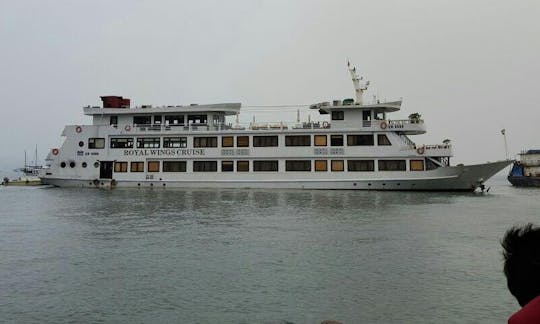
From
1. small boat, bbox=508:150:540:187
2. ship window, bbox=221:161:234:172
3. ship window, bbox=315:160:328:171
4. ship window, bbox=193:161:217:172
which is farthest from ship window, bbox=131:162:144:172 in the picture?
small boat, bbox=508:150:540:187

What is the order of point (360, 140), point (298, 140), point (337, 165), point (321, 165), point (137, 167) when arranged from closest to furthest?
point (360, 140)
point (337, 165)
point (321, 165)
point (298, 140)
point (137, 167)

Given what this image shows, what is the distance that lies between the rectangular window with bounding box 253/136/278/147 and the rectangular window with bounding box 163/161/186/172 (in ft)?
21.0

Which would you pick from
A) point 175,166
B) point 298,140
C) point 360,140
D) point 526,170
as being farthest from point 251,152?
point 526,170

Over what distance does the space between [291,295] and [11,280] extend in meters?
5.73

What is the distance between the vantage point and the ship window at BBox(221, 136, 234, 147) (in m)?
37.8

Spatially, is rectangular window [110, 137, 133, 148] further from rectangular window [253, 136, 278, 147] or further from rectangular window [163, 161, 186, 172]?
rectangular window [253, 136, 278, 147]

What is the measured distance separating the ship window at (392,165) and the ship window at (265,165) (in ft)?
27.5

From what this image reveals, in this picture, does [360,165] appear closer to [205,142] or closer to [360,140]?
[360,140]

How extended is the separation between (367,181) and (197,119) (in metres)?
15.3

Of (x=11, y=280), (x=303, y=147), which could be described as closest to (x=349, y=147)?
(x=303, y=147)

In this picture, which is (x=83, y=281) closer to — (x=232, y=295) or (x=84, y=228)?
(x=232, y=295)

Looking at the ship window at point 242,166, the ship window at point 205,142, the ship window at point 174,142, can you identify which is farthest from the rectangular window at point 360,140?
the ship window at point 174,142

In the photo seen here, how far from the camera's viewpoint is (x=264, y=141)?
37.3m

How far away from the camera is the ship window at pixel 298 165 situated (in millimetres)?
36469
